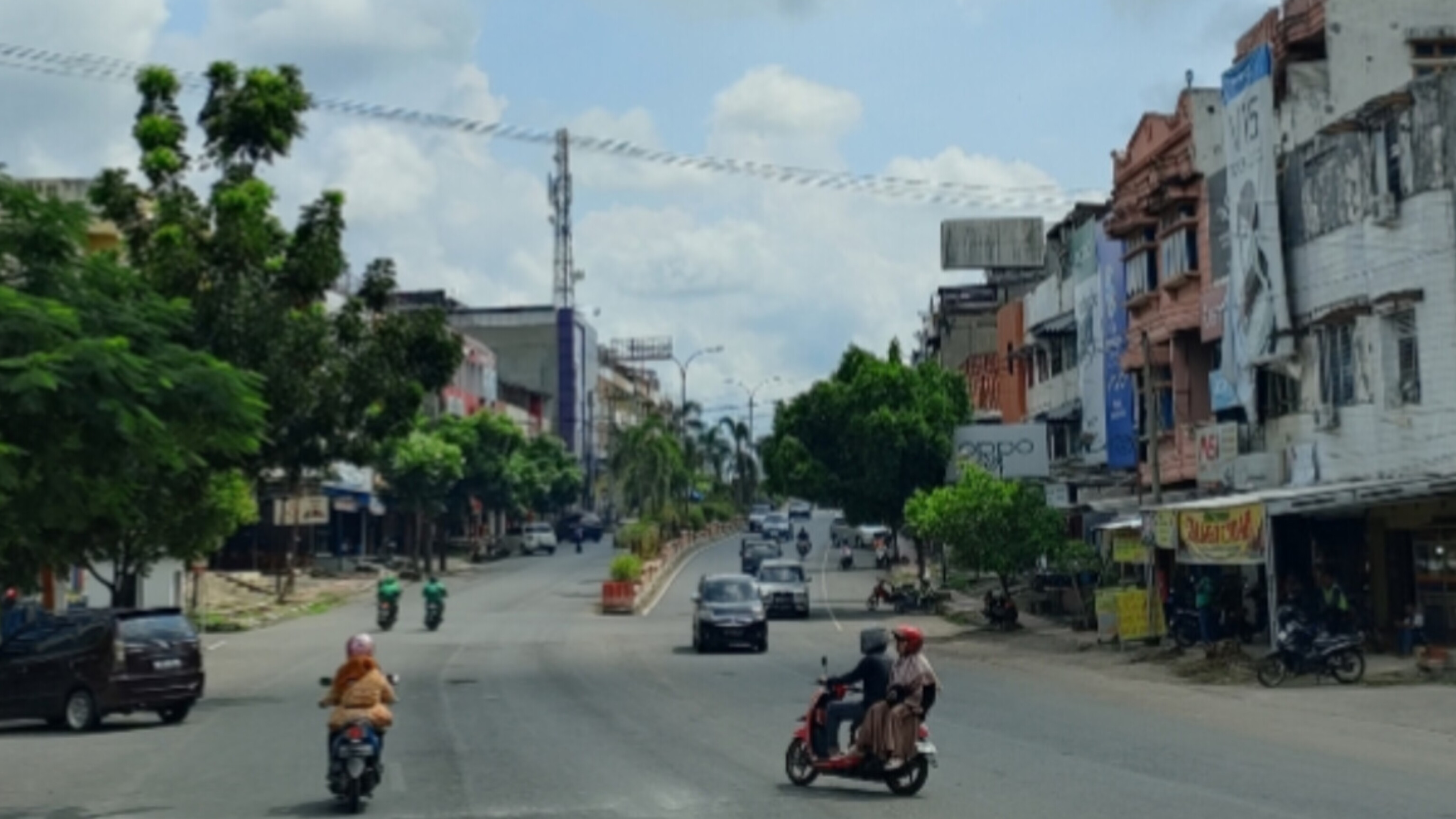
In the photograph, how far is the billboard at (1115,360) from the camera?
48.2 metres

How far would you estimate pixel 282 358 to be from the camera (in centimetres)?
3281

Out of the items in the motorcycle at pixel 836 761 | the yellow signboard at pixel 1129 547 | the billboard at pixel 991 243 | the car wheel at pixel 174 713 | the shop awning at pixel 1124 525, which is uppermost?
the billboard at pixel 991 243

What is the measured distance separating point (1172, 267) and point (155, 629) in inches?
1024

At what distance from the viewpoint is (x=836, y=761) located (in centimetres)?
1697

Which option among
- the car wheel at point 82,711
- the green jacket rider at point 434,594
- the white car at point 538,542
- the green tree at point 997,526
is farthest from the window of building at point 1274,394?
the white car at point 538,542

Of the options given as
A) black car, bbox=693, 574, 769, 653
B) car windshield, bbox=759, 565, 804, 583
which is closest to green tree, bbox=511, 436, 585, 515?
car windshield, bbox=759, 565, 804, 583

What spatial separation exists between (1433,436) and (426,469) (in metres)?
56.0

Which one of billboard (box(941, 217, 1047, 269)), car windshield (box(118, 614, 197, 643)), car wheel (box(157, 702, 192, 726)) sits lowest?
car wheel (box(157, 702, 192, 726))

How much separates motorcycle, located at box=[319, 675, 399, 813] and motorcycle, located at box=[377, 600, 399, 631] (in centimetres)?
3609

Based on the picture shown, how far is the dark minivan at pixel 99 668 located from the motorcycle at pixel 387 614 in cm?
2383

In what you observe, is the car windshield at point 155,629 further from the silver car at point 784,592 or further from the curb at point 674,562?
the curb at point 674,562

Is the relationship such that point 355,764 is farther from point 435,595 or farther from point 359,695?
point 435,595

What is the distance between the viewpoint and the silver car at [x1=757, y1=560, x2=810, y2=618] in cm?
5625

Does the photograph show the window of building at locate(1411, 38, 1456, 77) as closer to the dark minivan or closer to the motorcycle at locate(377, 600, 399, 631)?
the dark minivan
